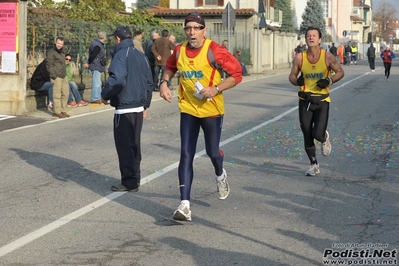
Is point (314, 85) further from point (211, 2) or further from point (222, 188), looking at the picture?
point (211, 2)

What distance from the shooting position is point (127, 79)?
9.07 m

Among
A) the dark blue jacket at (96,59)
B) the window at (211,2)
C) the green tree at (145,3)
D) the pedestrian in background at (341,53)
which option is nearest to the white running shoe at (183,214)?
the dark blue jacket at (96,59)

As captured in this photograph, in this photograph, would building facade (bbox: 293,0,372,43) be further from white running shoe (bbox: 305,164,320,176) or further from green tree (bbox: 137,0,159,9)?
white running shoe (bbox: 305,164,320,176)

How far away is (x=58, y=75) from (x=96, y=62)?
3033mm

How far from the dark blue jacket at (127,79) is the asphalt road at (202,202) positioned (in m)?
1.03

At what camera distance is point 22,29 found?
18.0 metres

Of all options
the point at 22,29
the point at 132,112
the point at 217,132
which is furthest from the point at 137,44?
the point at 217,132

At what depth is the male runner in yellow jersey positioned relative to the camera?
33.0 feet

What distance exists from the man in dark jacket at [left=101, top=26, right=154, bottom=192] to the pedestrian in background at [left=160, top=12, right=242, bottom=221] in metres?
1.24

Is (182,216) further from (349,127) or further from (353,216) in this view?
(349,127)

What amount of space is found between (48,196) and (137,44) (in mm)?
12161

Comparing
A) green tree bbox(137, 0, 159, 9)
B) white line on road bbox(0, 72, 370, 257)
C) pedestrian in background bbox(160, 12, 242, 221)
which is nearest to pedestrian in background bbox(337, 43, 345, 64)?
green tree bbox(137, 0, 159, 9)

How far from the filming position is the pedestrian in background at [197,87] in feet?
24.7

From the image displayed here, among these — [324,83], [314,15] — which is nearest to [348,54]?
[314,15]
